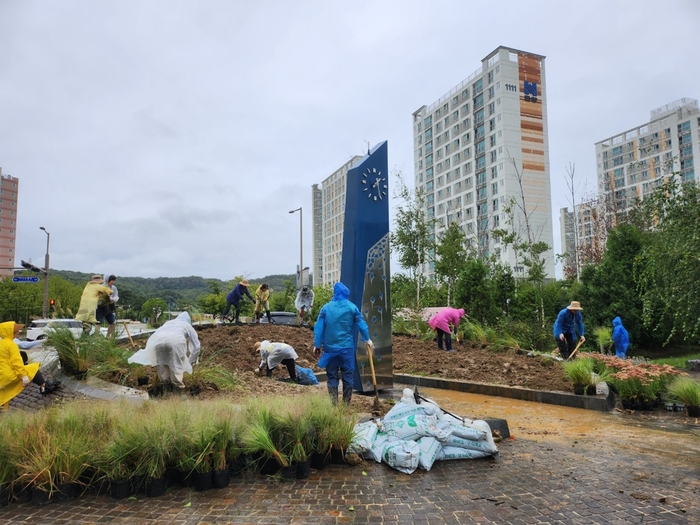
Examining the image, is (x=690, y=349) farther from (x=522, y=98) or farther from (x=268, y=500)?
(x=522, y=98)

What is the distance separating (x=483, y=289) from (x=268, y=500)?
650 inches

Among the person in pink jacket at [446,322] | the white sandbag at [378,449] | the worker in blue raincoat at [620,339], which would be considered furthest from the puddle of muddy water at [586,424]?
the worker in blue raincoat at [620,339]

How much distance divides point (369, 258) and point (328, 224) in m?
104

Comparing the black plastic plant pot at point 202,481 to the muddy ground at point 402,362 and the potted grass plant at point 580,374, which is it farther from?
the potted grass plant at point 580,374

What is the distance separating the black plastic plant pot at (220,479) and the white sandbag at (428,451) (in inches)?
73.3

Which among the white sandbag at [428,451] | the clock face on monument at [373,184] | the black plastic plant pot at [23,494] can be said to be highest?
the clock face on monument at [373,184]

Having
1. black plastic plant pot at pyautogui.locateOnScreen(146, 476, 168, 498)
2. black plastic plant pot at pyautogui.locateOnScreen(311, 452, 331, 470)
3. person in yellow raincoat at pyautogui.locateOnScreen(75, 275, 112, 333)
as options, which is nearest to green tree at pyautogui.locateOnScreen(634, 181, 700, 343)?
black plastic plant pot at pyautogui.locateOnScreen(311, 452, 331, 470)

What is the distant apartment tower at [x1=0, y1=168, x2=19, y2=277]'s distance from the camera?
10169 centimetres

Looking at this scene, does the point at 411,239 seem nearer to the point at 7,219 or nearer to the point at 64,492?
the point at 64,492

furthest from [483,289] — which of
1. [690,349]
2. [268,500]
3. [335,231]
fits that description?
[335,231]

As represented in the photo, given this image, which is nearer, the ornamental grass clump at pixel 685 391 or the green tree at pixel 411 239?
the ornamental grass clump at pixel 685 391

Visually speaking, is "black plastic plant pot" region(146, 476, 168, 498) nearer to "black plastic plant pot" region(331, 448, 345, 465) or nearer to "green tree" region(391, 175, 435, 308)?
"black plastic plant pot" region(331, 448, 345, 465)

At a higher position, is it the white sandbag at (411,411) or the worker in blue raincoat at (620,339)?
the worker in blue raincoat at (620,339)

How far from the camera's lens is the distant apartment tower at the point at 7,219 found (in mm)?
101688
